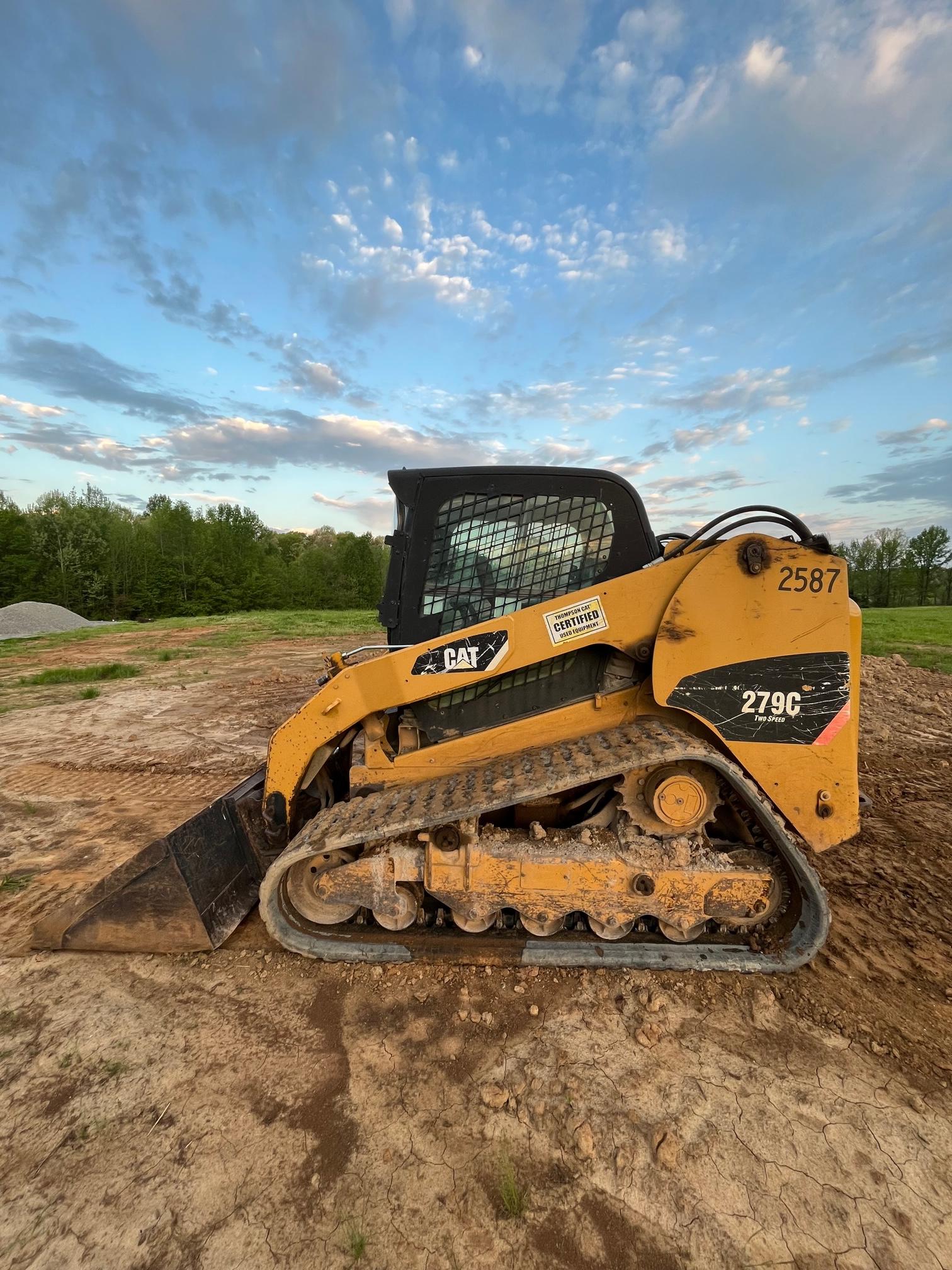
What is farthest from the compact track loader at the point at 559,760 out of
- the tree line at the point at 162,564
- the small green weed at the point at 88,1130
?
the tree line at the point at 162,564

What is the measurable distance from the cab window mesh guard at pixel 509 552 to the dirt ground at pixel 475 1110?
187 cm

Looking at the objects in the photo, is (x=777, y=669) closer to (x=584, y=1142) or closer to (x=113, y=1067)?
(x=584, y=1142)

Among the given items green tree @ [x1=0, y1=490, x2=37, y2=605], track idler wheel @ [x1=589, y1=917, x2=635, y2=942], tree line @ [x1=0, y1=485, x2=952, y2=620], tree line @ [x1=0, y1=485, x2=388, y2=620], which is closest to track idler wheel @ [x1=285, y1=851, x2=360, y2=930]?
track idler wheel @ [x1=589, y1=917, x2=635, y2=942]

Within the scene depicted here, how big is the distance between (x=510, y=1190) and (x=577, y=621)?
6.92 ft

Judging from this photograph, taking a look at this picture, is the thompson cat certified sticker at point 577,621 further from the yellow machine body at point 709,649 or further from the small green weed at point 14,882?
the small green weed at point 14,882

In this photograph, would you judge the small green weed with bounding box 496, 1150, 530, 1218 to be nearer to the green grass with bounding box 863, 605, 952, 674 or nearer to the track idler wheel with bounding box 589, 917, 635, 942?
the track idler wheel with bounding box 589, 917, 635, 942

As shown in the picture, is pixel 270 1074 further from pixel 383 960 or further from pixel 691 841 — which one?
pixel 691 841

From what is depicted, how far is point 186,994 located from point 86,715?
7124 millimetres

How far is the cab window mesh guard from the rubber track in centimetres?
83

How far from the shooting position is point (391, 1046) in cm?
230

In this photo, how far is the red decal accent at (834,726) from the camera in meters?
2.62

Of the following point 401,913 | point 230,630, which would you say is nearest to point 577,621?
point 401,913

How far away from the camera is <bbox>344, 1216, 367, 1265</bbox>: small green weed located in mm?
1579

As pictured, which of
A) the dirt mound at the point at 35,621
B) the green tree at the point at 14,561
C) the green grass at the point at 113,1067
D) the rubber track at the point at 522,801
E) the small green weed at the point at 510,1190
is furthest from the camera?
the green tree at the point at 14,561
